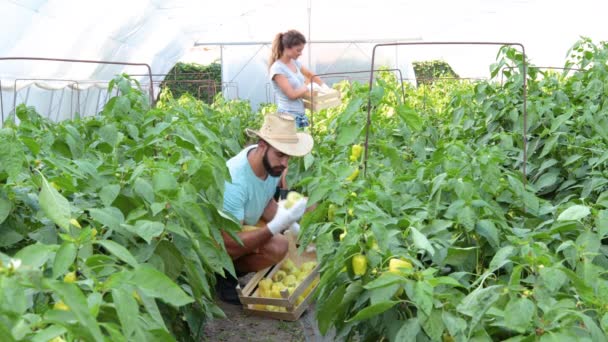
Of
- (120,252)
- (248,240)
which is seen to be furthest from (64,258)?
(248,240)

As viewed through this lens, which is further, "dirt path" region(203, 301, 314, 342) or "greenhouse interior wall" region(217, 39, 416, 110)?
"greenhouse interior wall" region(217, 39, 416, 110)

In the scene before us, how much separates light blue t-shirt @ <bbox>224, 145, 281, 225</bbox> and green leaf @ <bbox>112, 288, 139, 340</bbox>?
9.19ft

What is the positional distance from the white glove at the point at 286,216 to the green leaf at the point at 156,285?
275cm

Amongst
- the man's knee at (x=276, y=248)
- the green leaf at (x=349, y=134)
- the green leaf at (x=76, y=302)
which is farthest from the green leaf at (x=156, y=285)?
the man's knee at (x=276, y=248)

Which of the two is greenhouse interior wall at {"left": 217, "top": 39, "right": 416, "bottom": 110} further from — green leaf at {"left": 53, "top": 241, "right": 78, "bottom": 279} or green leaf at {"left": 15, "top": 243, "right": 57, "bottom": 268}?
green leaf at {"left": 15, "top": 243, "right": 57, "bottom": 268}

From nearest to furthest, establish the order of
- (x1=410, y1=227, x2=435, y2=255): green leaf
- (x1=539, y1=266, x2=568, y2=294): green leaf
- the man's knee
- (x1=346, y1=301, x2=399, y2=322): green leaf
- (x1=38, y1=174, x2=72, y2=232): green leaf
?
(x1=38, y1=174, x2=72, y2=232): green leaf < (x1=539, y1=266, x2=568, y2=294): green leaf < (x1=346, y1=301, x2=399, y2=322): green leaf < (x1=410, y1=227, x2=435, y2=255): green leaf < the man's knee

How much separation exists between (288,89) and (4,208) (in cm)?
470

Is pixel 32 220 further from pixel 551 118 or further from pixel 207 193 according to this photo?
pixel 551 118

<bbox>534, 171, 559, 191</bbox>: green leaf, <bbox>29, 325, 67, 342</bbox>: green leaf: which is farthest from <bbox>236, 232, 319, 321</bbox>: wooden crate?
<bbox>29, 325, 67, 342</bbox>: green leaf

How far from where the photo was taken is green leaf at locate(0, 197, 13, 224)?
2262mm

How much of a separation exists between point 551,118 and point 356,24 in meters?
13.5

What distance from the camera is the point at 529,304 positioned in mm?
2012

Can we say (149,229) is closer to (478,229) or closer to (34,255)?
(34,255)

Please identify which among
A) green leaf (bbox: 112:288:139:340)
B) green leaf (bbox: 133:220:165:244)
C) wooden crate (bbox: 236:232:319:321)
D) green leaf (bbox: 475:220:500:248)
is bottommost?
wooden crate (bbox: 236:232:319:321)
